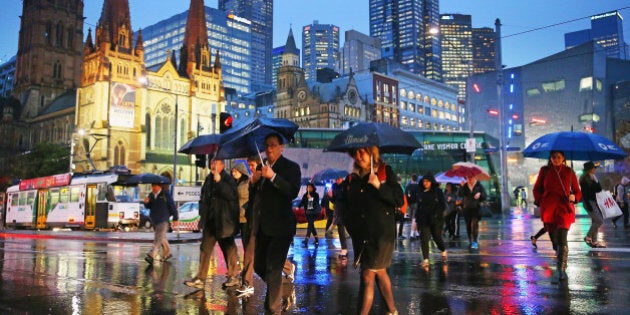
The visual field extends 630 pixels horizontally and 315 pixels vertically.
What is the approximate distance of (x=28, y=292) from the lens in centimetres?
706

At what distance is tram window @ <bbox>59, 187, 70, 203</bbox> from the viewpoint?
3153 centimetres

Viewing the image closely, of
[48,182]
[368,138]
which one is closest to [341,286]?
[368,138]

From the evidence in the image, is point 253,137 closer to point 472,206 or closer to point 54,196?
point 472,206

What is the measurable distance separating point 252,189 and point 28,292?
12.2 ft

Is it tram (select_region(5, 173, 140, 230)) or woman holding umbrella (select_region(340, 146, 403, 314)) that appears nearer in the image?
woman holding umbrella (select_region(340, 146, 403, 314))

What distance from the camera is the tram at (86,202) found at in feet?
98.3

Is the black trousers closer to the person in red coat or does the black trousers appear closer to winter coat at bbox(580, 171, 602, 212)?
the person in red coat

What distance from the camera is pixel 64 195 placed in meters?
31.8

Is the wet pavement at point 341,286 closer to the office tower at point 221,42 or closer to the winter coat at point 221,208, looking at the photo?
the winter coat at point 221,208

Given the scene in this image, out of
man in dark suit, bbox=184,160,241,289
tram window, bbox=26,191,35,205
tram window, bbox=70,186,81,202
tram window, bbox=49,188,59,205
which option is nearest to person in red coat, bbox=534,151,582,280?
man in dark suit, bbox=184,160,241,289

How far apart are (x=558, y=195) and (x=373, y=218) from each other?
4.18 metres

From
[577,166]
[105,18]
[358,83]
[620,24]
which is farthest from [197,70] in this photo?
[620,24]

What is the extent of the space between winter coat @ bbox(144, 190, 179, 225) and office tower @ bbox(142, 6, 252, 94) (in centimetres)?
16646

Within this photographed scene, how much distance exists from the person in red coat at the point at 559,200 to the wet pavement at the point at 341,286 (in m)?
0.48
